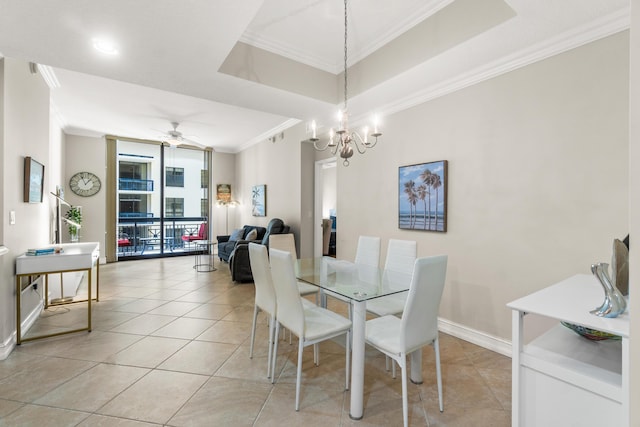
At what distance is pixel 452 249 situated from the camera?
2.99 metres

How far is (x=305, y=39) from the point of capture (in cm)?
289

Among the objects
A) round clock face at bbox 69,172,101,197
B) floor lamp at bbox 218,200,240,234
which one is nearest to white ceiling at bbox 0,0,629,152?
round clock face at bbox 69,172,101,197

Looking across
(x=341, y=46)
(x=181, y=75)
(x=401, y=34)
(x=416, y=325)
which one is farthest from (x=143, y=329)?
(x=401, y=34)

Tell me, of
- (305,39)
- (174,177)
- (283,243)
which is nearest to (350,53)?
(305,39)

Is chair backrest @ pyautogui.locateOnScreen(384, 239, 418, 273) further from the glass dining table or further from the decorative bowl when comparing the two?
the decorative bowl

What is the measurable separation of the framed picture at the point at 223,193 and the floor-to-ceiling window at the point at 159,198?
0.33m

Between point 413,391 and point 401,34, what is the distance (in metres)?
2.96

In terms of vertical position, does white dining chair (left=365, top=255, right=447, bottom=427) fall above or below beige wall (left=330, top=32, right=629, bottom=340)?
below

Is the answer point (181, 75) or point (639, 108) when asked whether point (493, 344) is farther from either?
point (181, 75)

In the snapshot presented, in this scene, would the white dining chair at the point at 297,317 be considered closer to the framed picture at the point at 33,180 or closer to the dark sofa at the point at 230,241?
the framed picture at the point at 33,180

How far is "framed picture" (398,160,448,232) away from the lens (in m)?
3.04

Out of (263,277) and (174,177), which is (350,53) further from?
(174,177)

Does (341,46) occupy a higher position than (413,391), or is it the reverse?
(341,46)

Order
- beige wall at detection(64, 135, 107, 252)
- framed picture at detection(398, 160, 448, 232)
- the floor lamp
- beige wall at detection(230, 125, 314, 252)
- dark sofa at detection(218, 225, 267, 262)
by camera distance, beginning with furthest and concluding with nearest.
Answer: the floor lamp → beige wall at detection(64, 135, 107, 252) → dark sofa at detection(218, 225, 267, 262) → beige wall at detection(230, 125, 314, 252) → framed picture at detection(398, 160, 448, 232)
